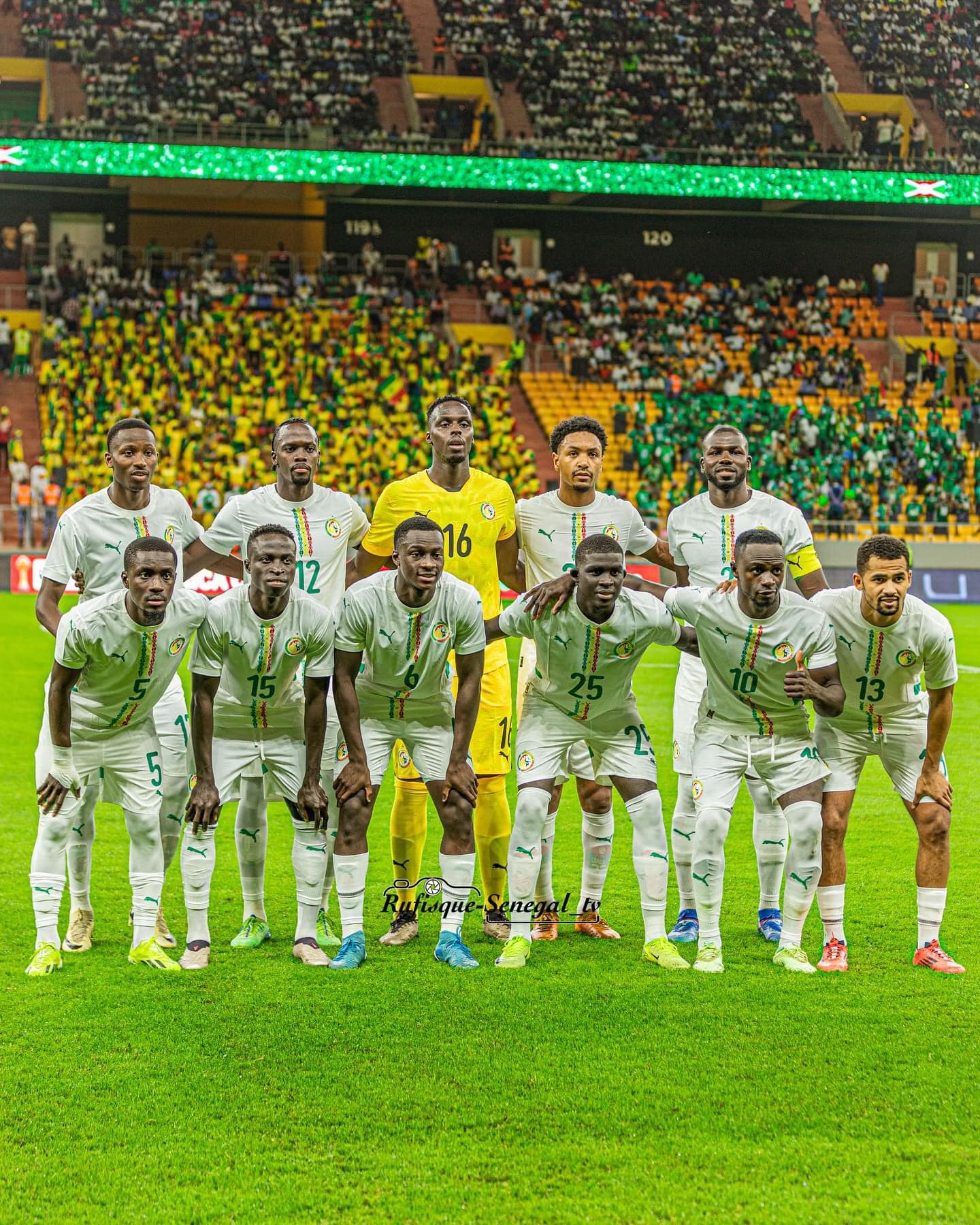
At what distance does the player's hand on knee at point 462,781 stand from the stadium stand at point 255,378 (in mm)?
18545

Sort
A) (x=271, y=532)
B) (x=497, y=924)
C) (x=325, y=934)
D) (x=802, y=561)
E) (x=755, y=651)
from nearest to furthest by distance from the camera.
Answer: (x=271, y=532)
(x=755, y=651)
(x=325, y=934)
(x=497, y=924)
(x=802, y=561)

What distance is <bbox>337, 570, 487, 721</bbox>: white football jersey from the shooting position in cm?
583

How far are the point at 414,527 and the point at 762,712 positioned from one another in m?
1.63

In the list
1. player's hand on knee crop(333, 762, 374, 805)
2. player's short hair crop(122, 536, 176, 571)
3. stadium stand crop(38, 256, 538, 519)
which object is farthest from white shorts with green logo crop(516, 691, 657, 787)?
stadium stand crop(38, 256, 538, 519)

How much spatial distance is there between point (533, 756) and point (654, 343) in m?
26.9

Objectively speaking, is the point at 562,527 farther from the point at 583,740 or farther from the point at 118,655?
the point at 118,655

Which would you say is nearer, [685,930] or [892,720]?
[892,720]

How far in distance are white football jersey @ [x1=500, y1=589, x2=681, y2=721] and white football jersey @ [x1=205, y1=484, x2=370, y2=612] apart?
3.17ft

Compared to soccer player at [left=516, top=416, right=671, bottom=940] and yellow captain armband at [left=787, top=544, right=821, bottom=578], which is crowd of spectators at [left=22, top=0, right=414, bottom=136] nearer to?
soccer player at [left=516, top=416, right=671, bottom=940]

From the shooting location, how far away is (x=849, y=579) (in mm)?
21078

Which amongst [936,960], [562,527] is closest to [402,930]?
[562,527]

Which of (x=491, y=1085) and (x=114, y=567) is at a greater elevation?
(x=114, y=567)

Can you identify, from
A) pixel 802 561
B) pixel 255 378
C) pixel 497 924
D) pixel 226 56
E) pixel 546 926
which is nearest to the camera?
pixel 497 924

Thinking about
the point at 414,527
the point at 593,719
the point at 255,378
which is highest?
the point at 255,378
